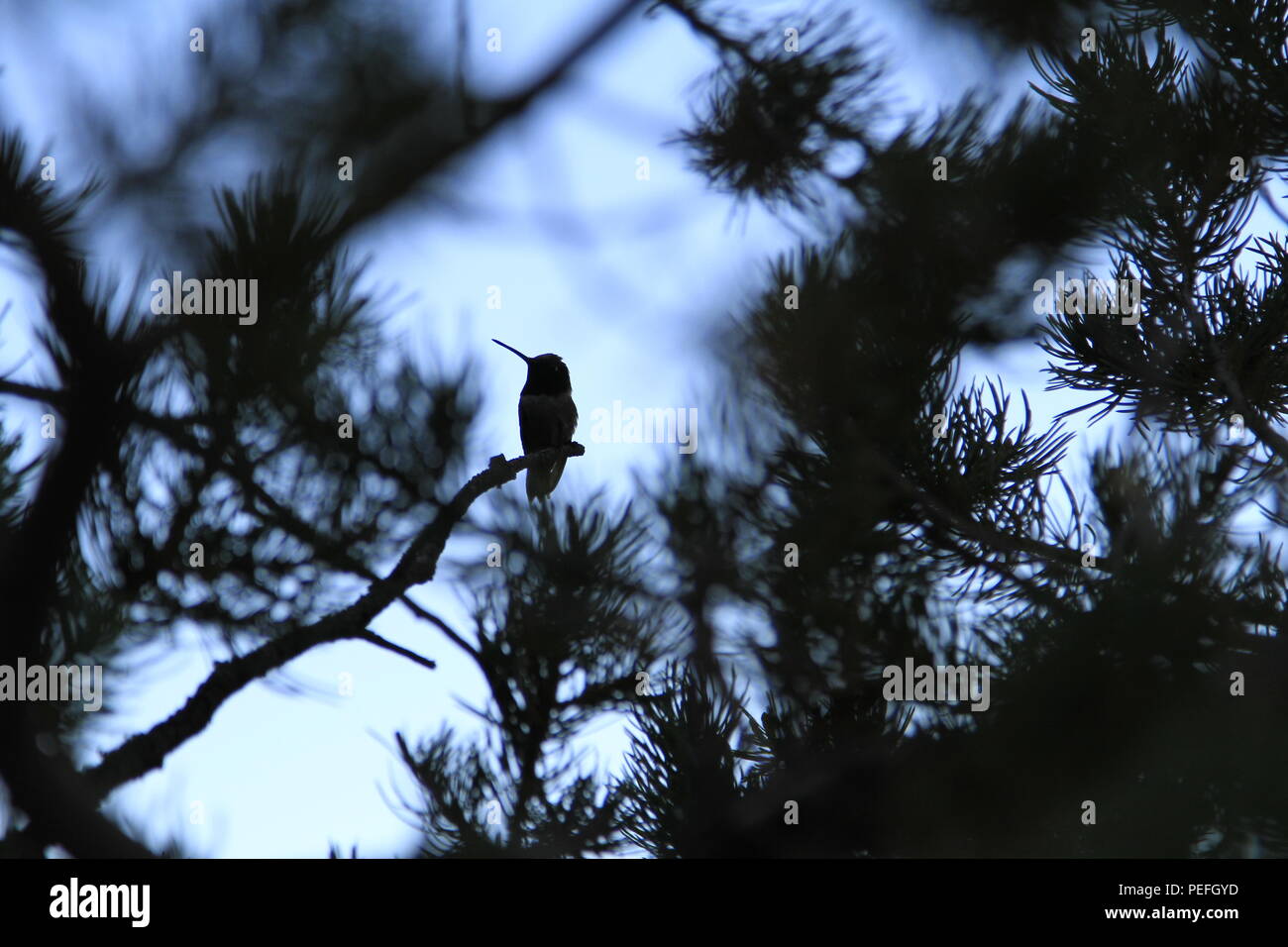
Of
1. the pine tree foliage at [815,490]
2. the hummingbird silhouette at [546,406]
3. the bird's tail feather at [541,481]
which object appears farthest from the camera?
the hummingbird silhouette at [546,406]

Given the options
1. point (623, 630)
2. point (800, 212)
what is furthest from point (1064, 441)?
point (623, 630)

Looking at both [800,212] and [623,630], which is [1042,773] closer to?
[623,630]

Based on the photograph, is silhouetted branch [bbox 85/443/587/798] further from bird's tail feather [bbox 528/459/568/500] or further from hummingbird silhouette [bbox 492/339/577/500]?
hummingbird silhouette [bbox 492/339/577/500]

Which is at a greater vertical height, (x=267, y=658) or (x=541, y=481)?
(x=541, y=481)

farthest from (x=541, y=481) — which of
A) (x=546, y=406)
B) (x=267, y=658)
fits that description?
(x=546, y=406)

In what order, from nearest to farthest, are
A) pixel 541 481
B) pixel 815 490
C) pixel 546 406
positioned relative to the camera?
1. pixel 815 490
2. pixel 541 481
3. pixel 546 406

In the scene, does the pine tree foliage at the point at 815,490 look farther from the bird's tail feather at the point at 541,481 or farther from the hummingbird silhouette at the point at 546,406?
the hummingbird silhouette at the point at 546,406

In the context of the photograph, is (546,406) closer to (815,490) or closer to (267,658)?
(815,490)

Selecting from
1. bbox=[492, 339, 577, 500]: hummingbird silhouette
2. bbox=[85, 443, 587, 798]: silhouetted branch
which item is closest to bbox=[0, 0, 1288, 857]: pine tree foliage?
bbox=[85, 443, 587, 798]: silhouetted branch

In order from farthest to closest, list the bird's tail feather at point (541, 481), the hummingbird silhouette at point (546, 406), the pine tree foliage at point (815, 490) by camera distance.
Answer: the hummingbird silhouette at point (546, 406)
the bird's tail feather at point (541, 481)
the pine tree foliage at point (815, 490)

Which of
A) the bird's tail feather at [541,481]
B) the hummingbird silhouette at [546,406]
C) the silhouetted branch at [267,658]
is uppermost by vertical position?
the hummingbird silhouette at [546,406]

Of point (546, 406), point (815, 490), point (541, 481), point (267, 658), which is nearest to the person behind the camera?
point (267, 658)

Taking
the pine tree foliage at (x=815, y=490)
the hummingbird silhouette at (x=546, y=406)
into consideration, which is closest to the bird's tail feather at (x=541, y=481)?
the pine tree foliage at (x=815, y=490)

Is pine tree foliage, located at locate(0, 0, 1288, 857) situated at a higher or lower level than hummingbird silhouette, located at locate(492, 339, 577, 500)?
lower
